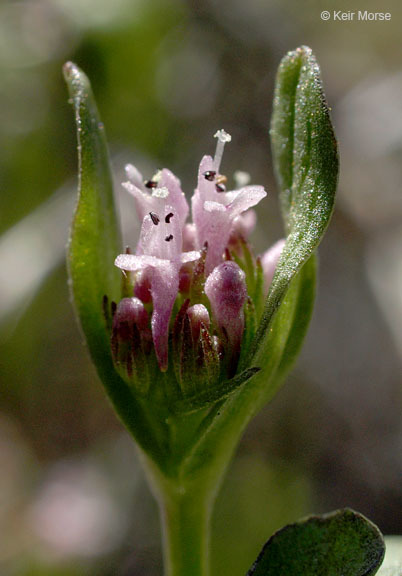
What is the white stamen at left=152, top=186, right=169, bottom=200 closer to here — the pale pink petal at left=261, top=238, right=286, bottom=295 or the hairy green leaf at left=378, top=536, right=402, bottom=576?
the pale pink petal at left=261, top=238, right=286, bottom=295

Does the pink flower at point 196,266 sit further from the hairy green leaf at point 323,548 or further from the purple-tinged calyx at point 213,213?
the hairy green leaf at point 323,548

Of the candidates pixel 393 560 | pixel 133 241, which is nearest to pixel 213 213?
pixel 393 560

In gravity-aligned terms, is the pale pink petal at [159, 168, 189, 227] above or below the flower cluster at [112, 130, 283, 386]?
above

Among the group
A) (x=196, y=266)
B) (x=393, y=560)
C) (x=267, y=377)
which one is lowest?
(x=393, y=560)

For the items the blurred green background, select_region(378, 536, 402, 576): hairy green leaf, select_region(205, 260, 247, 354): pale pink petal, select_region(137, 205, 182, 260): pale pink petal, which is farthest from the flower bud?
the blurred green background

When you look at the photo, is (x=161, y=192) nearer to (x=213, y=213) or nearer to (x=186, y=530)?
(x=213, y=213)

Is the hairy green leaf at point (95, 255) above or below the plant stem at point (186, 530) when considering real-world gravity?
above

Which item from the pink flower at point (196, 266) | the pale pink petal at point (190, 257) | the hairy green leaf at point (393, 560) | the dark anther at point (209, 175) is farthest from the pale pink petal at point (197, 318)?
the hairy green leaf at point (393, 560)
